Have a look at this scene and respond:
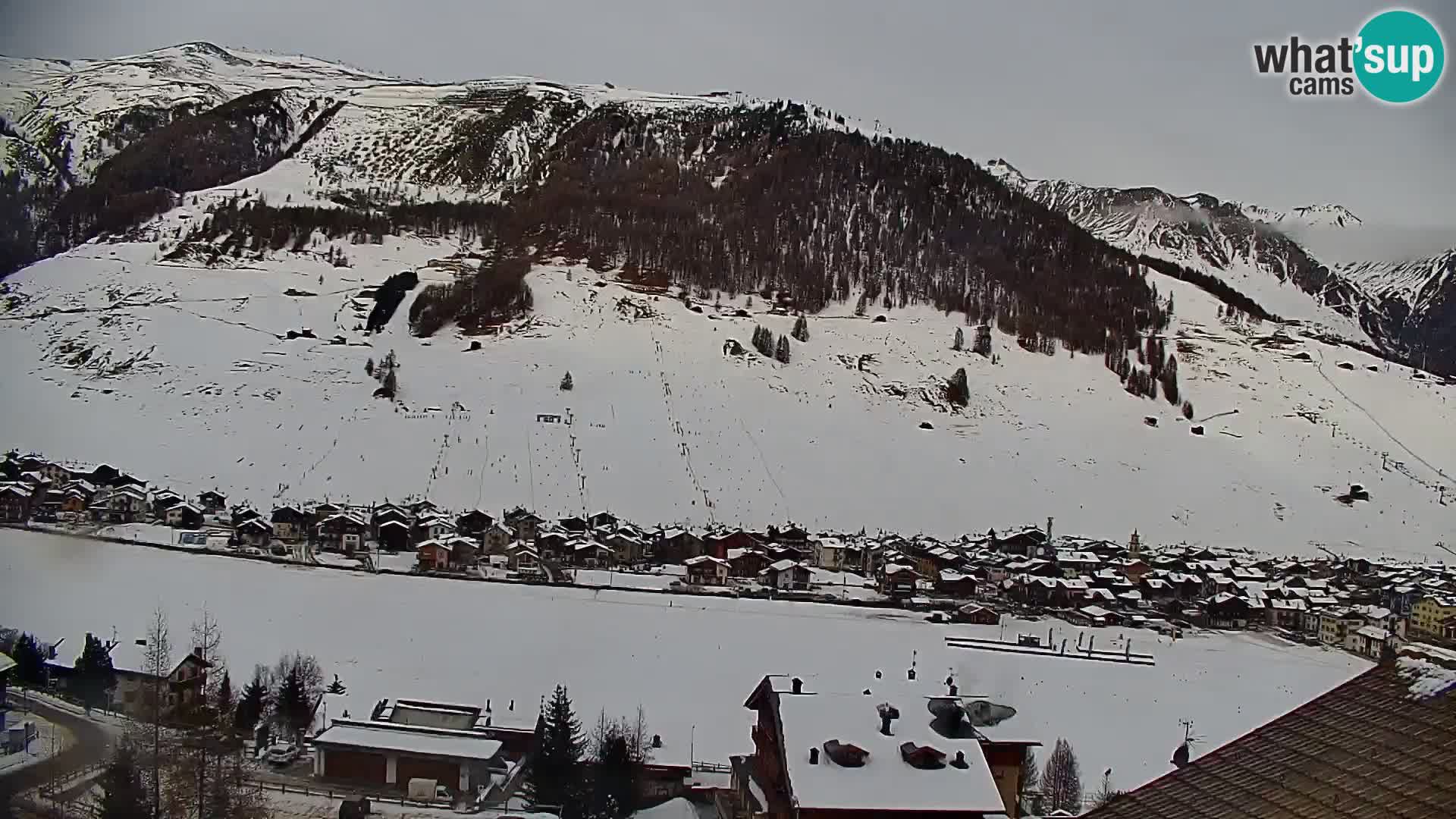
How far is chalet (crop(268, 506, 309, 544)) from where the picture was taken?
11.2 meters

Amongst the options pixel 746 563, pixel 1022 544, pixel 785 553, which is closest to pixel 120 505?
pixel 746 563

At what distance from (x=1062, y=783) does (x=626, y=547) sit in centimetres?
750

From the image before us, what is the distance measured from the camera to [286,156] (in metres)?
36.9

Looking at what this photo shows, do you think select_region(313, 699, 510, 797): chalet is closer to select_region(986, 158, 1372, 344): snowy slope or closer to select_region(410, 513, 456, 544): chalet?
select_region(410, 513, 456, 544): chalet

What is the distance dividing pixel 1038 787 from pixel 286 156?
38832mm

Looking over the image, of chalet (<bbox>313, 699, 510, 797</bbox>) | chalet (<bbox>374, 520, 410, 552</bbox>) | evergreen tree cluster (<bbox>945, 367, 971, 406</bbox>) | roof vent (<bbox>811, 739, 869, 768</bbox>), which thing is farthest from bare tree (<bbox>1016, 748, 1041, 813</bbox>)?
evergreen tree cluster (<bbox>945, 367, 971, 406</bbox>)

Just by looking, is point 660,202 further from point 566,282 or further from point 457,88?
point 457,88

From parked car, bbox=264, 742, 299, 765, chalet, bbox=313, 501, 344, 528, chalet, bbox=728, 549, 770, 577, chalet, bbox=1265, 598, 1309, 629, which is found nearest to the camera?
parked car, bbox=264, 742, 299, 765

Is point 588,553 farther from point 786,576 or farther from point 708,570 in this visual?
point 786,576

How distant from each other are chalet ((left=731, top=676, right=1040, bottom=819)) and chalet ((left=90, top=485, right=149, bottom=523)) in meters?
8.19

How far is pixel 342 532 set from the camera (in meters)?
11.3

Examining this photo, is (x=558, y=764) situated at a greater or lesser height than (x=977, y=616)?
greater

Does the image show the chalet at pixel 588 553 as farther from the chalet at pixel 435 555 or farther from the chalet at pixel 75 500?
the chalet at pixel 75 500

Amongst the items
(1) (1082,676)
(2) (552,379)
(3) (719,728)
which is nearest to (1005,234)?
(2) (552,379)
